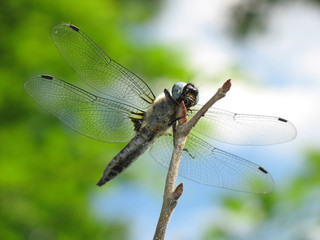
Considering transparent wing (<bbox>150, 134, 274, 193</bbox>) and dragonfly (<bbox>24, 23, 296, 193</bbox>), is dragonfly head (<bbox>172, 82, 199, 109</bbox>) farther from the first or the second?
transparent wing (<bbox>150, 134, 274, 193</bbox>)

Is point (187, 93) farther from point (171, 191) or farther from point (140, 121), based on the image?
point (171, 191)

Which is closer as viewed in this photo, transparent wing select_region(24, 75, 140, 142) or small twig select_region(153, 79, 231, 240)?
small twig select_region(153, 79, 231, 240)

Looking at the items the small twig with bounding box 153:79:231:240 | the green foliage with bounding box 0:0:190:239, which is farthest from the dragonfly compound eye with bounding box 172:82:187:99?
the green foliage with bounding box 0:0:190:239

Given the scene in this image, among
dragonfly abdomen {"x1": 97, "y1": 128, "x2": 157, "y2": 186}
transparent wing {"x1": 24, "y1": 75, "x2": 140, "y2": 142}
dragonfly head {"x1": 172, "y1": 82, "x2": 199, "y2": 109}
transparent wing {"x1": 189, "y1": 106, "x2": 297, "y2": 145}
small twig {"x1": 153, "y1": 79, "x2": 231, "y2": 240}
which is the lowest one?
small twig {"x1": 153, "y1": 79, "x2": 231, "y2": 240}

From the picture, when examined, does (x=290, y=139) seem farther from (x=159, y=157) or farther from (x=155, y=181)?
(x=155, y=181)

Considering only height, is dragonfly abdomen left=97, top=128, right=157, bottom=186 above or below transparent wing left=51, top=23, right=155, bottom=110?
below

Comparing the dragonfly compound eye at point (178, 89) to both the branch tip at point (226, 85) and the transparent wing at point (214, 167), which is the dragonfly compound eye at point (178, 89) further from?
the branch tip at point (226, 85)
